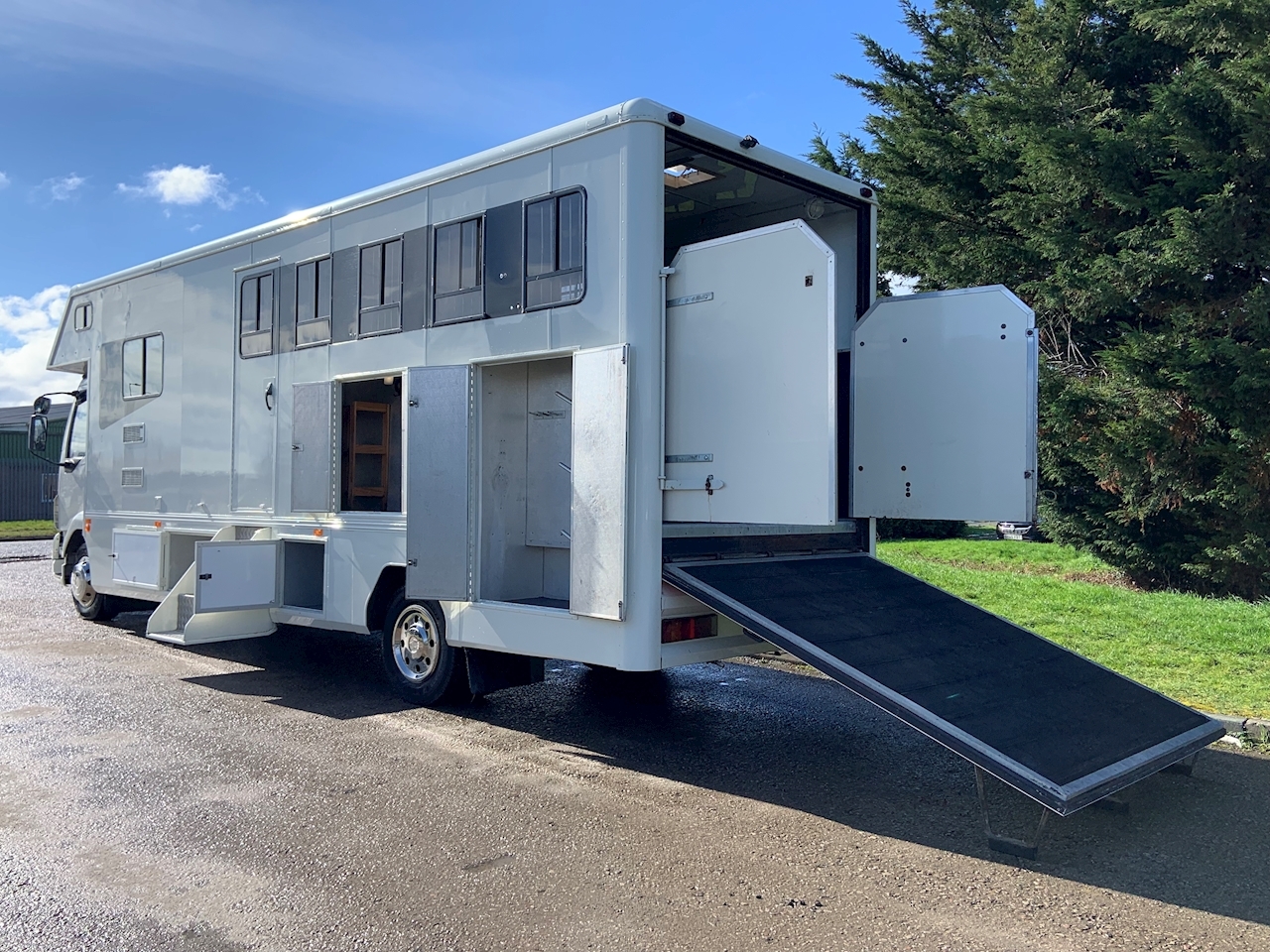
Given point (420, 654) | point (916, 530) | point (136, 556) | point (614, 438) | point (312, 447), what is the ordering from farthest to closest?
point (916, 530), point (136, 556), point (312, 447), point (420, 654), point (614, 438)

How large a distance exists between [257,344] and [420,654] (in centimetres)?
286

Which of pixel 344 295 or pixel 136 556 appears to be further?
pixel 136 556

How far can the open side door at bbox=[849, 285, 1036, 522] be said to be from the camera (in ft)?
20.3

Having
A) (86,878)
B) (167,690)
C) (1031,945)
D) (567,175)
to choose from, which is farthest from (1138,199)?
(86,878)

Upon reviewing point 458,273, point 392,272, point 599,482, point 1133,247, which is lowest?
point 599,482

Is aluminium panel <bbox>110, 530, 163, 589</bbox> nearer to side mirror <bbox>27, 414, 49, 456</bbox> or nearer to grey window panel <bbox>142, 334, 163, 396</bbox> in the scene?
grey window panel <bbox>142, 334, 163, 396</bbox>

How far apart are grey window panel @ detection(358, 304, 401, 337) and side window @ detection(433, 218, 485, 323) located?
15.8 inches

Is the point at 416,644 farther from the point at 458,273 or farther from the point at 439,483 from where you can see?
the point at 458,273

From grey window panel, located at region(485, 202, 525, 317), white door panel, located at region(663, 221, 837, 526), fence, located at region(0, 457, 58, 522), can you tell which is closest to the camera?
white door panel, located at region(663, 221, 837, 526)

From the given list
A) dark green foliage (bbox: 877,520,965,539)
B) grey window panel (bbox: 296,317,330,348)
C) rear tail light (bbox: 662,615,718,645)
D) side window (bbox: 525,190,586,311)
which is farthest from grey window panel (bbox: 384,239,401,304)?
dark green foliage (bbox: 877,520,965,539)

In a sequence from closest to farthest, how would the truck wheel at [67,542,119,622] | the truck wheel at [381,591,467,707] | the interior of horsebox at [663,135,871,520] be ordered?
1. the truck wheel at [381,591,467,707]
2. the interior of horsebox at [663,135,871,520]
3. the truck wheel at [67,542,119,622]

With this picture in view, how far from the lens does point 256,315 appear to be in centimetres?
806

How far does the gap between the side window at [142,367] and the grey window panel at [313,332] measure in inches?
87.7

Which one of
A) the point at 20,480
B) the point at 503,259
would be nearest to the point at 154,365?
the point at 503,259
